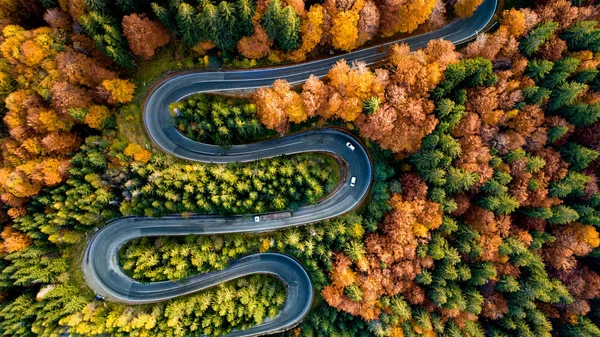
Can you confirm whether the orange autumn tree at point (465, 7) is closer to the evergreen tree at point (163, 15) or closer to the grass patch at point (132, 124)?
the evergreen tree at point (163, 15)

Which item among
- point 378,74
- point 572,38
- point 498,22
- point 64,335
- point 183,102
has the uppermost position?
point 498,22

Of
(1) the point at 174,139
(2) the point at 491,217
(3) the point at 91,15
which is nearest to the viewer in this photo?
(3) the point at 91,15

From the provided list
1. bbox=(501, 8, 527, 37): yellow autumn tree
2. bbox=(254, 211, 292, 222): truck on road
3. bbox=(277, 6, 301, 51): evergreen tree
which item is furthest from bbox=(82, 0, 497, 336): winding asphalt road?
bbox=(501, 8, 527, 37): yellow autumn tree

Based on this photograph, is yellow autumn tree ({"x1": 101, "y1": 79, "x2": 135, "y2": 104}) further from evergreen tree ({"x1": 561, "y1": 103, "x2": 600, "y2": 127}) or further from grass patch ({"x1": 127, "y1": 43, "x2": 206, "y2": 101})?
evergreen tree ({"x1": 561, "y1": 103, "x2": 600, "y2": 127})

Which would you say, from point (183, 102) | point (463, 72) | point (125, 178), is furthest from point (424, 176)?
point (125, 178)

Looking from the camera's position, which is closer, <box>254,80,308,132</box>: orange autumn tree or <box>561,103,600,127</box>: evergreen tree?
<box>254,80,308,132</box>: orange autumn tree

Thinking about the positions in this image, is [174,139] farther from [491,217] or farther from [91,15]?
[491,217]
